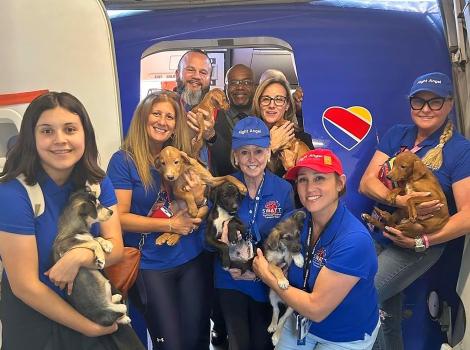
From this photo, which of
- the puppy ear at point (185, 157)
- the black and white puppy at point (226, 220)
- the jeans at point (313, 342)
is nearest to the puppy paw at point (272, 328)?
the jeans at point (313, 342)

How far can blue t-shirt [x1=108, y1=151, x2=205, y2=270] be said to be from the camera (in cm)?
200

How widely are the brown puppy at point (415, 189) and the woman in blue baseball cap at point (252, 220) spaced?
1.64 ft

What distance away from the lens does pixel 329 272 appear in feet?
5.91

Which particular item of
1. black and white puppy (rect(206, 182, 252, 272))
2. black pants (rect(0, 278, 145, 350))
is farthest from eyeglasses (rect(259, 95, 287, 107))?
black pants (rect(0, 278, 145, 350))

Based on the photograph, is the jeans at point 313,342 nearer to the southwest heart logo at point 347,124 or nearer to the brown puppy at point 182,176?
the brown puppy at point 182,176

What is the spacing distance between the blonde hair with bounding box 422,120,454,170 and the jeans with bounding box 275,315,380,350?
2.53ft

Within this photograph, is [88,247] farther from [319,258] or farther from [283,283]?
[319,258]

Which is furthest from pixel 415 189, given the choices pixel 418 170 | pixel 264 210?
pixel 264 210

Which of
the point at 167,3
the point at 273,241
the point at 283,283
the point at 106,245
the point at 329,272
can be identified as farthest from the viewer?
the point at 167,3

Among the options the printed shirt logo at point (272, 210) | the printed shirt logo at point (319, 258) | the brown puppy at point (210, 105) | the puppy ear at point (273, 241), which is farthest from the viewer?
the brown puppy at point (210, 105)

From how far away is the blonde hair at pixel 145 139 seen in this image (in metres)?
2.02

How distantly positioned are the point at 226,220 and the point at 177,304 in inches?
19.3

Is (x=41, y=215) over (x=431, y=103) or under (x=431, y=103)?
under

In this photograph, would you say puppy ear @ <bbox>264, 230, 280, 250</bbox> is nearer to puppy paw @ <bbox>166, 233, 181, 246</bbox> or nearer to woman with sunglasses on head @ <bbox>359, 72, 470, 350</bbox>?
puppy paw @ <bbox>166, 233, 181, 246</bbox>
